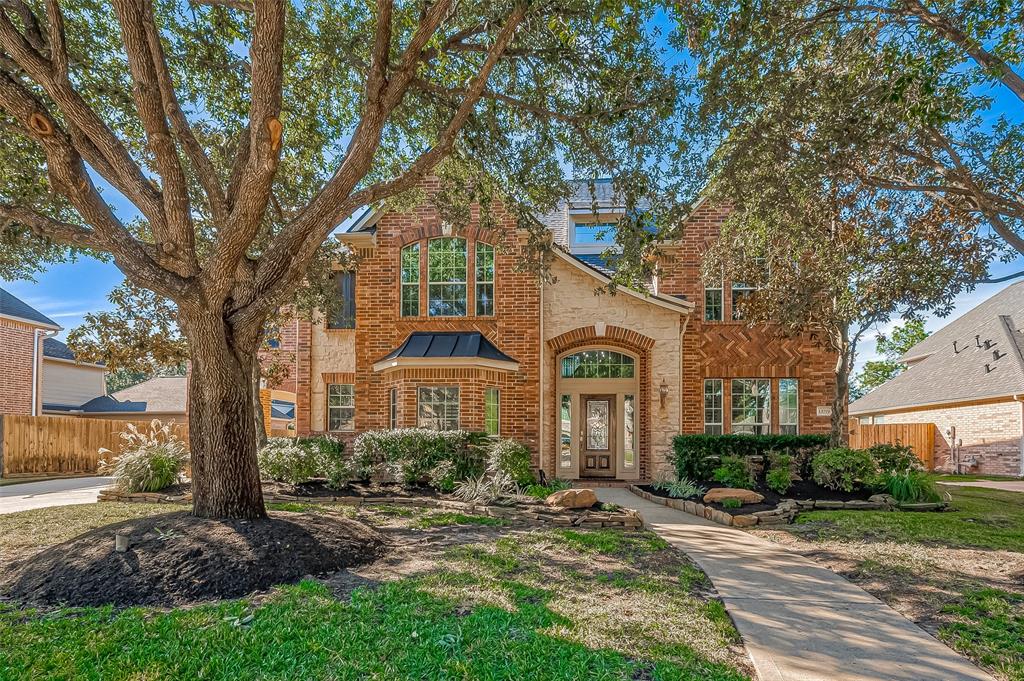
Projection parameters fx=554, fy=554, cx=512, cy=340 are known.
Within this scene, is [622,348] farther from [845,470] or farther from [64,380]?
[64,380]

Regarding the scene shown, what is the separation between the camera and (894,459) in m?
10.3

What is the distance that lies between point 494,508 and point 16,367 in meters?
19.8

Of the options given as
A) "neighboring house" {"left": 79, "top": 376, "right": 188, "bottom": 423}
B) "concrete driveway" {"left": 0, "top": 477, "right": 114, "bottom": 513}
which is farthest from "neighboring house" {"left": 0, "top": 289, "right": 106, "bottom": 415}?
"concrete driveway" {"left": 0, "top": 477, "right": 114, "bottom": 513}

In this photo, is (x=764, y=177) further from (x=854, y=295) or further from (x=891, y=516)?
(x=891, y=516)

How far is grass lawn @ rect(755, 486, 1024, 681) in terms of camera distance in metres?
3.98

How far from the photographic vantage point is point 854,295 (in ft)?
32.4

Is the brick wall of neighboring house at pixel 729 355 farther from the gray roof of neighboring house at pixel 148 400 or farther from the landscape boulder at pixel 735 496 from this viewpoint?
the gray roof of neighboring house at pixel 148 400

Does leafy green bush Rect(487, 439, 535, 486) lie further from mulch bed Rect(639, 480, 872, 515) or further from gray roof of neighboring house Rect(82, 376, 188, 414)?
gray roof of neighboring house Rect(82, 376, 188, 414)

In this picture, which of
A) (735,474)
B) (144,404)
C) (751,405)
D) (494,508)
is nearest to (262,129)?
(494,508)

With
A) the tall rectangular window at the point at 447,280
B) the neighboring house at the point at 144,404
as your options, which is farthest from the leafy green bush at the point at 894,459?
the neighboring house at the point at 144,404

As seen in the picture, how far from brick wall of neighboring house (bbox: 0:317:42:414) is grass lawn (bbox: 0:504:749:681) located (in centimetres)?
1955

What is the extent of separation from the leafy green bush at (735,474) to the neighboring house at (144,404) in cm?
2249

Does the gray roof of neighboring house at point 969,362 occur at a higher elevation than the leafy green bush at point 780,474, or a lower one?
higher

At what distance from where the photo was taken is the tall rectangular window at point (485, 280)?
13109mm
